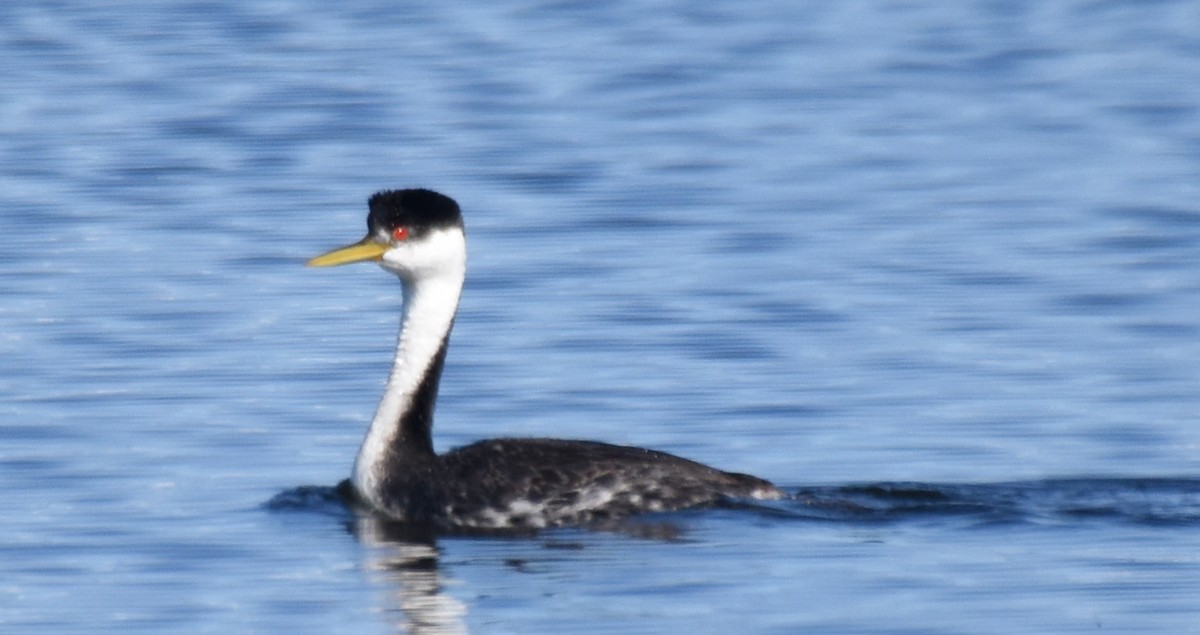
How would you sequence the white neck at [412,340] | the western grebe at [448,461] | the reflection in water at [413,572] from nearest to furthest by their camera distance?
the reflection in water at [413,572]
the western grebe at [448,461]
the white neck at [412,340]

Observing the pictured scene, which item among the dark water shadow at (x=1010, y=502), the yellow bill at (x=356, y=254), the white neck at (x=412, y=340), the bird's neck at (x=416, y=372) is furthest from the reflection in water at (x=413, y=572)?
the dark water shadow at (x=1010, y=502)

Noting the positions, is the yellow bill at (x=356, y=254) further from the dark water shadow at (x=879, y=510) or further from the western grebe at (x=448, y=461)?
the dark water shadow at (x=879, y=510)

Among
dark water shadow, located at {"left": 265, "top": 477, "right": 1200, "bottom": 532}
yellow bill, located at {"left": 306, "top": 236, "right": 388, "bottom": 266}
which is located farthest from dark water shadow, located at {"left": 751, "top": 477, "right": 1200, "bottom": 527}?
yellow bill, located at {"left": 306, "top": 236, "right": 388, "bottom": 266}

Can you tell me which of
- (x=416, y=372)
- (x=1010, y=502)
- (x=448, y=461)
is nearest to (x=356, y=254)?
(x=416, y=372)

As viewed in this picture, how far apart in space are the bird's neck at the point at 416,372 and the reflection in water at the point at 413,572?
440 mm

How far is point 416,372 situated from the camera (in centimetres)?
1458

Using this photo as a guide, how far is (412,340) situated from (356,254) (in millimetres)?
657

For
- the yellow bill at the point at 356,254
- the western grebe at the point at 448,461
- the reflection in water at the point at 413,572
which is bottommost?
the reflection in water at the point at 413,572

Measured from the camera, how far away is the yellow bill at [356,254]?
1413 centimetres

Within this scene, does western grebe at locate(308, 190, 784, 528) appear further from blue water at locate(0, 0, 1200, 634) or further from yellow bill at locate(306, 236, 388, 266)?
blue water at locate(0, 0, 1200, 634)

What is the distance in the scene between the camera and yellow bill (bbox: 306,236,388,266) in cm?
1413

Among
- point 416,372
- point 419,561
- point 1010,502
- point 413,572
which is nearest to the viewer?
point 413,572

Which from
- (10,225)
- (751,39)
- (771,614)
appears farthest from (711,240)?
(751,39)

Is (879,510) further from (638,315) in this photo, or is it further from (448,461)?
(638,315)
